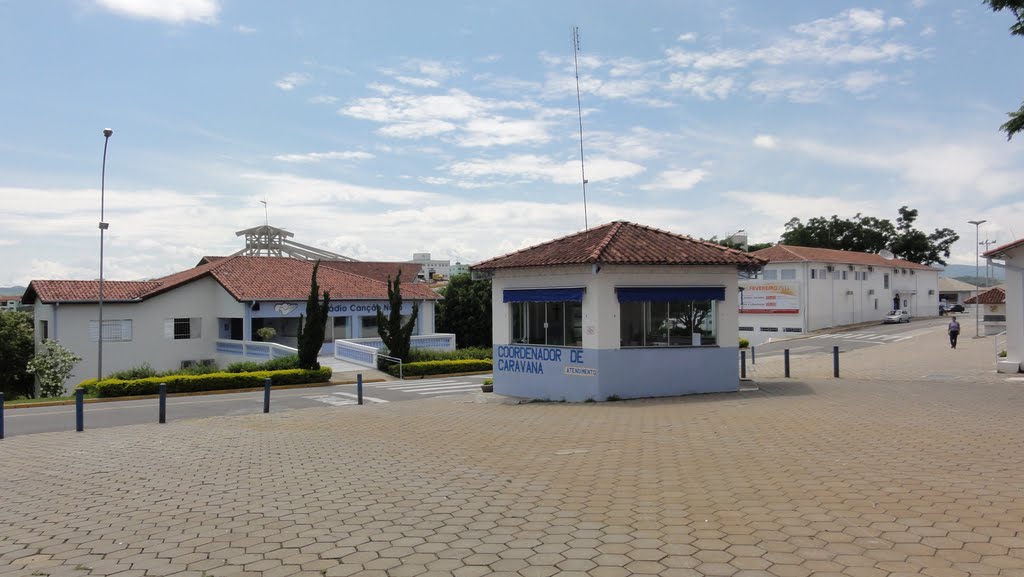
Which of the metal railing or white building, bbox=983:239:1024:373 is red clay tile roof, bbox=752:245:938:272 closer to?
white building, bbox=983:239:1024:373

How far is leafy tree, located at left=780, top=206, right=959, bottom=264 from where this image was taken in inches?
3179

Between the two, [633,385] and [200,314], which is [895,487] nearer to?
[633,385]

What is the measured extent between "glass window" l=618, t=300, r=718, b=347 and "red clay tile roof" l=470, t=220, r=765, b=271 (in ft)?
3.64

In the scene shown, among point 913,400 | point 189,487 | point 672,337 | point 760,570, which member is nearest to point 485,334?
point 672,337

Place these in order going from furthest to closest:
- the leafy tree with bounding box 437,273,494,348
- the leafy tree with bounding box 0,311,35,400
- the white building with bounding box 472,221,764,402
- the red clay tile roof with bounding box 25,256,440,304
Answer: the leafy tree with bounding box 437,273,494,348 < the leafy tree with bounding box 0,311,35,400 < the red clay tile roof with bounding box 25,256,440,304 < the white building with bounding box 472,221,764,402

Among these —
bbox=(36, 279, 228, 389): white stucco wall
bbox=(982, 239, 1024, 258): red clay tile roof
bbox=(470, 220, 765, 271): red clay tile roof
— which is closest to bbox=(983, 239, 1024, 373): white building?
bbox=(982, 239, 1024, 258): red clay tile roof

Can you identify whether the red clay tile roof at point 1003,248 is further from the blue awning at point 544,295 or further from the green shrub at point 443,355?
the green shrub at point 443,355

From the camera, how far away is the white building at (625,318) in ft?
54.2

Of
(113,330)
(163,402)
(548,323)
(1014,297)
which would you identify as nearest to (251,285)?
(113,330)

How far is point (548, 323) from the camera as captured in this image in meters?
17.6

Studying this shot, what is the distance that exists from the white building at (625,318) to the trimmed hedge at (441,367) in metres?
12.3

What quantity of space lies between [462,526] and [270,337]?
1246 inches

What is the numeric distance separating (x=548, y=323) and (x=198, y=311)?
25101mm

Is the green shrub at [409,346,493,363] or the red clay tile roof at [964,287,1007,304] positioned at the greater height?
the red clay tile roof at [964,287,1007,304]
